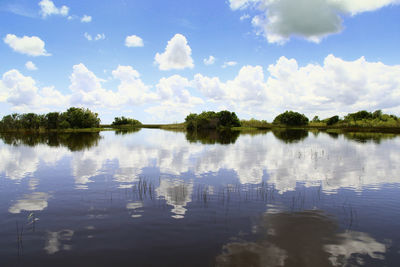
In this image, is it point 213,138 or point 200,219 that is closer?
point 200,219

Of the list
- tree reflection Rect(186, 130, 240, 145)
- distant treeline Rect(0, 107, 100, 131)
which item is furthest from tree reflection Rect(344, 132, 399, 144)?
distant treeline Rect(0, 107, 100, 131)

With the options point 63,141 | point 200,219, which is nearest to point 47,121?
point 63,141

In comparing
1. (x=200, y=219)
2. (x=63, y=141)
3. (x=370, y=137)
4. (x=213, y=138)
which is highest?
(x=370, y=137)

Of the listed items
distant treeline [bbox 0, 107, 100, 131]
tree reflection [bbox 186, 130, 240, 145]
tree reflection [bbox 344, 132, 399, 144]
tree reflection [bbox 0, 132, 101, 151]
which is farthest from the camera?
distant treeline [bbox 0, 107, 100, 131]

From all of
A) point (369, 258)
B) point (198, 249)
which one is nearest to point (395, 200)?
point (369, 258)

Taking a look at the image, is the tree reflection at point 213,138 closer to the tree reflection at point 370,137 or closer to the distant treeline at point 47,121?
the tree reflection at point 370,137

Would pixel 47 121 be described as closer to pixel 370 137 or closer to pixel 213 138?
pixel 213 138

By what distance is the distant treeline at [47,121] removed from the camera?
536ft

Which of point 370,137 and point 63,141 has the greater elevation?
point 370,137

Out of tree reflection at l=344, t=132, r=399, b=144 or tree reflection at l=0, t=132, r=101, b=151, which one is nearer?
tree reflection at l=0, t=132, r=101, b=151

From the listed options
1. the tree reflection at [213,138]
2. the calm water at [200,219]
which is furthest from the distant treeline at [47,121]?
the calm water at [200,219]

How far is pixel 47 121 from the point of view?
551ft

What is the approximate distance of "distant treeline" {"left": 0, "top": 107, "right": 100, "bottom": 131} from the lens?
163m

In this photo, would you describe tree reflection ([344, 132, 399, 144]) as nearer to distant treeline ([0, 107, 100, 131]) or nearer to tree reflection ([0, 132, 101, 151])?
tree reflection ([0, 132, 101, 151])
